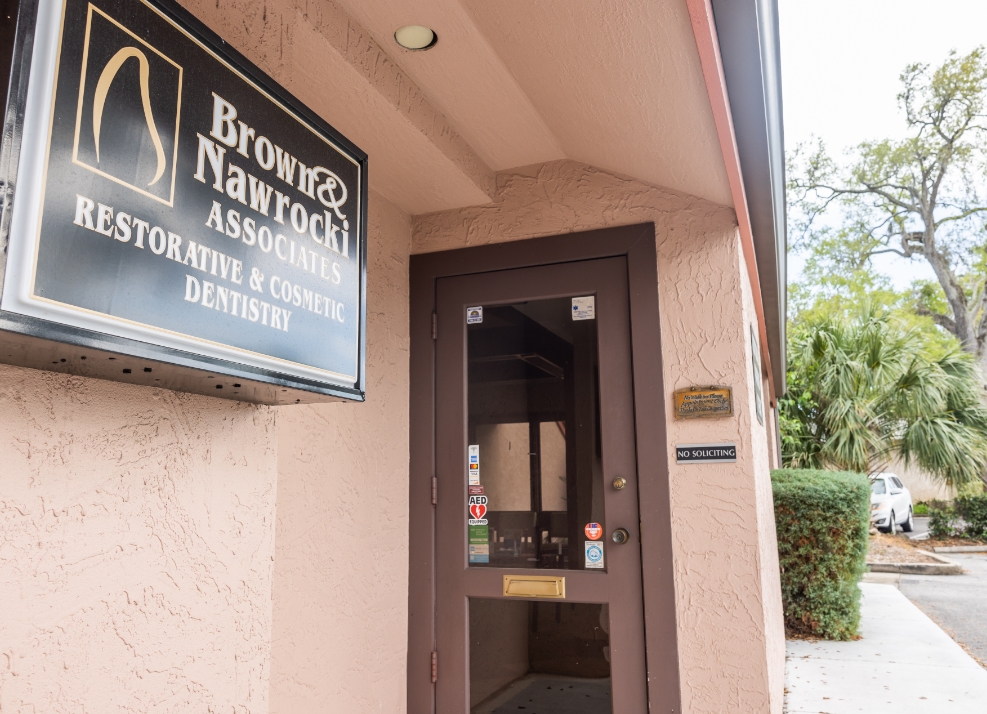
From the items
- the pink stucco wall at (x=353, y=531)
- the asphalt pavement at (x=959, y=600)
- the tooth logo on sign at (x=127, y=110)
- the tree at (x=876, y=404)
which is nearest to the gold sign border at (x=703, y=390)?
the pink stucco wall at (x=353, y=531)

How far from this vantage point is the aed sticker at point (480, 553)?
3340mm

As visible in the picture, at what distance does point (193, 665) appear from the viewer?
1424 millimetres

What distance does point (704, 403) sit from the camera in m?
3.08

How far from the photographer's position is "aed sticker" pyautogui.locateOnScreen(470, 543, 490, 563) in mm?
3340

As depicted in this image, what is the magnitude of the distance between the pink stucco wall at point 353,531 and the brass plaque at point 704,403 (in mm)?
1362

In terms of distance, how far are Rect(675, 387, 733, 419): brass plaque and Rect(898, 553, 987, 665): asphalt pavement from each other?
433cm

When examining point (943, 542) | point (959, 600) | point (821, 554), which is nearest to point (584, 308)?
point (821, 554)

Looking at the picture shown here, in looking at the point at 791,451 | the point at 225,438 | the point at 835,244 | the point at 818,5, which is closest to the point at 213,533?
the point at 225,438

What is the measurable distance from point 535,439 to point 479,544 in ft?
1.90

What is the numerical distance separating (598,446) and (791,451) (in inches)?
333

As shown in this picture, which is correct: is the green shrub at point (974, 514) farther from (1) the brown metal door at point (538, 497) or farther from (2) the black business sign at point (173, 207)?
(2) the black business sign at point (173, 207)

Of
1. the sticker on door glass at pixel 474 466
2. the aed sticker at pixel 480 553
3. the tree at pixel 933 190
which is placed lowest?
the aed sticker at pixel 480 553

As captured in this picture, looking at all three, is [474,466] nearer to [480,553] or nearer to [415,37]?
[480,553]

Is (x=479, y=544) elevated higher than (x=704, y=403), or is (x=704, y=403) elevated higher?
(x=704, y=403)
